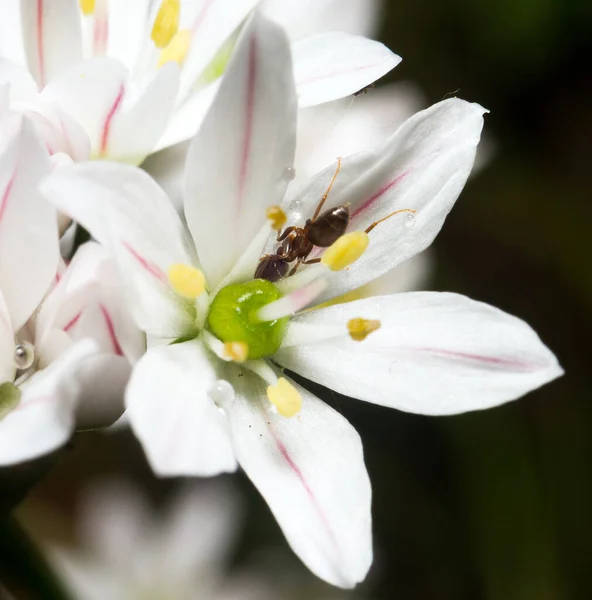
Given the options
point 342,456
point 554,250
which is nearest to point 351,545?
point 342,456

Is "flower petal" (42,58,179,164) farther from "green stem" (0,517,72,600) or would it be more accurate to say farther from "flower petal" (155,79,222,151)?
"green stem" (0,517,72,600)

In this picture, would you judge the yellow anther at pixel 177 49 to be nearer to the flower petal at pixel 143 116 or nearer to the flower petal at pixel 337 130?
the flower petal at pixel 143 116

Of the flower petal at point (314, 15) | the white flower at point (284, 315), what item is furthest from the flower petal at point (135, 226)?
the flower petal at point (314, 15)

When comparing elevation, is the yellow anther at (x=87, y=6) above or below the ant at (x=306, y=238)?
above

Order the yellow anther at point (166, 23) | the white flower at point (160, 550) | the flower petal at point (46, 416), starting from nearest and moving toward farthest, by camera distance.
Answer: the flower petal at point (46, 416)
the yellow anther at point (166, 23)
the white flower at point (160, 550)

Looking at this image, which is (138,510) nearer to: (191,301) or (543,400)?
(543,400)
